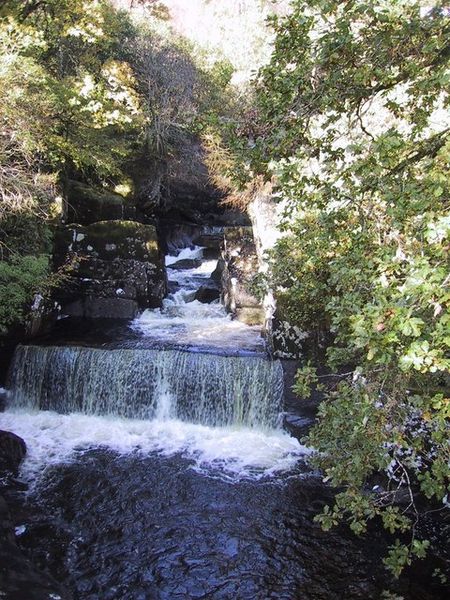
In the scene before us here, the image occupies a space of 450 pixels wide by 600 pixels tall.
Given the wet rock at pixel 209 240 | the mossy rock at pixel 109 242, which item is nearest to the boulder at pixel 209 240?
the wet rock at pixel 209 240

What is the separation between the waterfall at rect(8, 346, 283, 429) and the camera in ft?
31.7

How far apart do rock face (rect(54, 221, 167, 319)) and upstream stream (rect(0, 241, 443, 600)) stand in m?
1.66

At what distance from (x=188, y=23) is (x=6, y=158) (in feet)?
75.3

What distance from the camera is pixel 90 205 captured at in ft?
55.7

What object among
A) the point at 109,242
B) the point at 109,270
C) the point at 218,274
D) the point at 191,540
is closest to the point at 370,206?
the point at 191,540

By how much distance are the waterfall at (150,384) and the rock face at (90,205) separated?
24.3ft

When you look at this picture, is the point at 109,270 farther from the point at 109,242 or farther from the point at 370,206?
the point at 370,206

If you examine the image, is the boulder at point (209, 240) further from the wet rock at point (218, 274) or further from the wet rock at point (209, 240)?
the wet rock at point (218, 274)

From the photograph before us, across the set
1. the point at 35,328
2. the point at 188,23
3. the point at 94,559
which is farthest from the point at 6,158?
the point at 188,23

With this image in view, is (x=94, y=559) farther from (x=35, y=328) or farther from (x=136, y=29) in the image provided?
(x=136, y=29)

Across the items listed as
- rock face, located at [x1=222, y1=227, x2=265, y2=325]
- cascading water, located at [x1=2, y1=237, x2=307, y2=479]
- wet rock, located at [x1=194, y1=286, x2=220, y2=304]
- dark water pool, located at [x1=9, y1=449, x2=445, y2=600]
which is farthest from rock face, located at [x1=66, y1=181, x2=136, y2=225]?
dark water pool, located at [x1=9, y1=449, x2=445, y2=600]

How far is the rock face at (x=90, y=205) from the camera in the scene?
16719 mm

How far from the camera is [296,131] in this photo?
12.9ft

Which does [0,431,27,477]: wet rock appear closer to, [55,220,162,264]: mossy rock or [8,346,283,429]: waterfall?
[8,346,283,429]: waterfall
